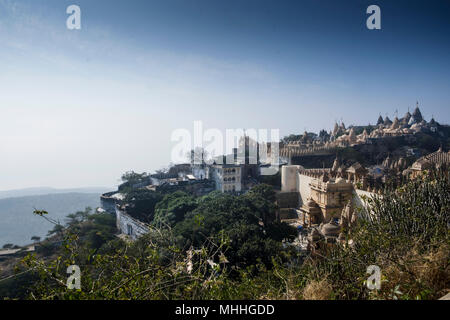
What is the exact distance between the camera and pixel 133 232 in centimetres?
2444

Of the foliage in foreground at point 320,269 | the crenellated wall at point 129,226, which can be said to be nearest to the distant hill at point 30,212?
the crenellated wall at point 129,226

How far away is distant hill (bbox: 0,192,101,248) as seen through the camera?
6021 centimetres

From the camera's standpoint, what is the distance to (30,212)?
7394 cm

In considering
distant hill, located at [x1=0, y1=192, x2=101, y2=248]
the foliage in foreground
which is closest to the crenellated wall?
the foliage in foreground

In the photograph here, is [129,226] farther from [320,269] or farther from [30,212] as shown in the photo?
[30,212]

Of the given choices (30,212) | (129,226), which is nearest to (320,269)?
(129,226)

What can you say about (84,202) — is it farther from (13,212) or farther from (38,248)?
(38,248)

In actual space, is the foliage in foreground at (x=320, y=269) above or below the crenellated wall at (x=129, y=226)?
above

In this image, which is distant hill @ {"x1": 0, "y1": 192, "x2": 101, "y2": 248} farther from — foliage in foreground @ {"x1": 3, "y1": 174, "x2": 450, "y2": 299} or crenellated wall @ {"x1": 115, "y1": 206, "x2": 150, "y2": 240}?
foliage in foreground @ {"x1": 3, "y1": 174, "x2": 450, "y2": 299}

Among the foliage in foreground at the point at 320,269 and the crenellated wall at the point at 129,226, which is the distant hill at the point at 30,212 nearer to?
the crenellated wall at the point at 129,226

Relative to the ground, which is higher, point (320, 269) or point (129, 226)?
point (320, 269)

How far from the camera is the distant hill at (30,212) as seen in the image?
60213 millimetres
